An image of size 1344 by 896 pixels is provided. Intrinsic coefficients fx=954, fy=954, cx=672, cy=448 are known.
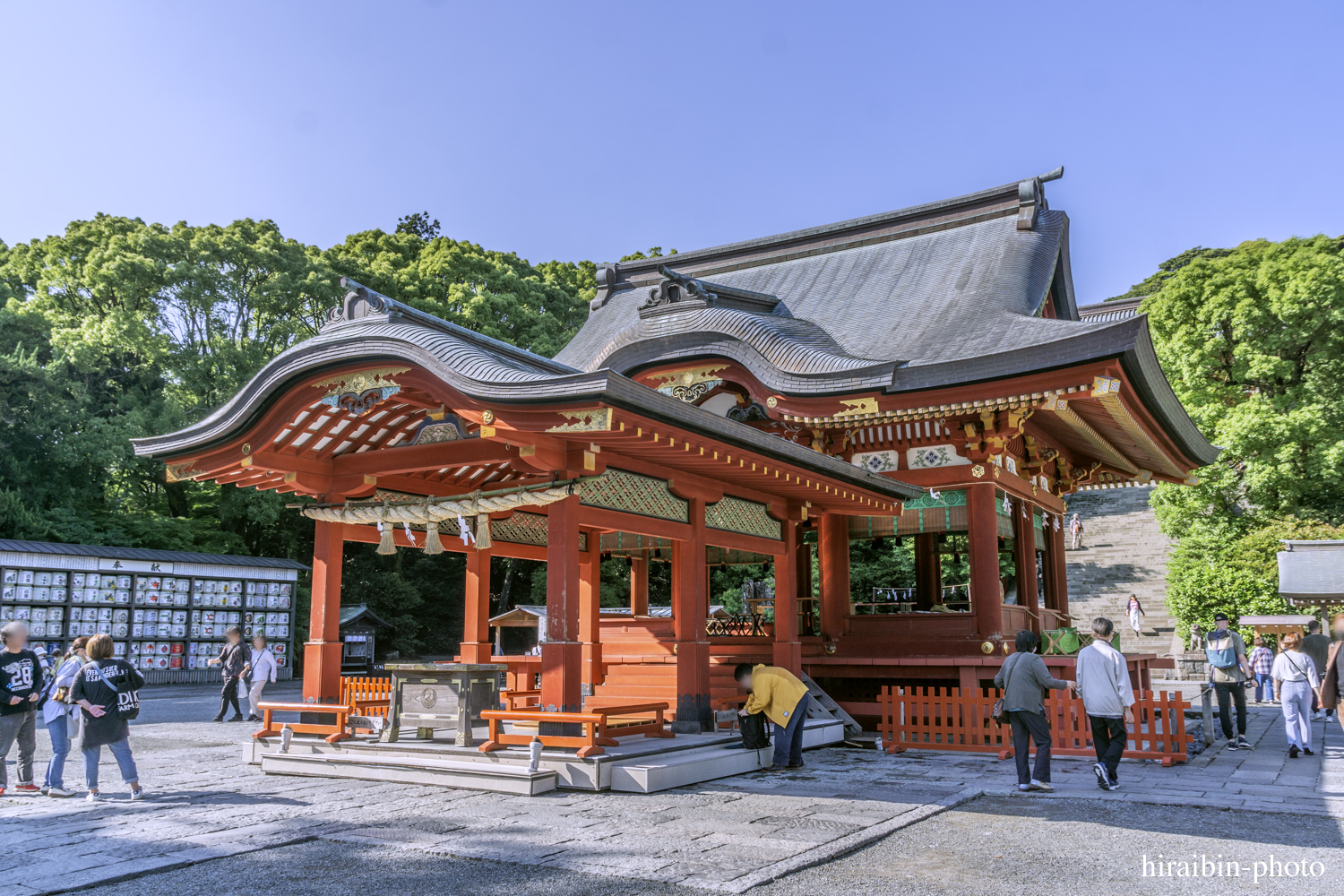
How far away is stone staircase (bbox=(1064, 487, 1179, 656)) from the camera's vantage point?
2652cm

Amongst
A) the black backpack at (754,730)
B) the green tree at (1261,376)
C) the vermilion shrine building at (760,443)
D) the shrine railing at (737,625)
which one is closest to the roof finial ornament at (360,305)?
the vermilion shrine building at (760,443)

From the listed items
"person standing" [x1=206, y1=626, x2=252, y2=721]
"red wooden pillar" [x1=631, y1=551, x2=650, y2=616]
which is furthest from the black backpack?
"person standing" [x1=206, y1=626, x2=252, y2=721]

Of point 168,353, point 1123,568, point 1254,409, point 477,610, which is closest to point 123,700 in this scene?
point 477,610

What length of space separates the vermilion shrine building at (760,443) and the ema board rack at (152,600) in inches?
363

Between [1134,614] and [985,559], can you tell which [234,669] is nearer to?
[985,559]

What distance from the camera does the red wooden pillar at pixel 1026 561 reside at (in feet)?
45.5

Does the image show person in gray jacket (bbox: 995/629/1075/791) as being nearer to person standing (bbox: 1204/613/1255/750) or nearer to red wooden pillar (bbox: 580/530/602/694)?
person standing (bbox: 1204/613/1255/750)

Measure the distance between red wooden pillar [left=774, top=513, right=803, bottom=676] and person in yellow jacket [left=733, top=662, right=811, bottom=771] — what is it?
81.7 inches

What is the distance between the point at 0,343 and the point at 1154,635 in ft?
102

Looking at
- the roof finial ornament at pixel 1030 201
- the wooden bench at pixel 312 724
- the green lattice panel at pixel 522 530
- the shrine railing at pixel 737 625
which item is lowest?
the wooden bench at pixel 312 724

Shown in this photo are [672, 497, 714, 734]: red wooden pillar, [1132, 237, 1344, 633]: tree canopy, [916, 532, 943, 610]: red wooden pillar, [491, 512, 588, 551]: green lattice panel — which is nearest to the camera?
[672, 497, 714, 734]: red wooden pillar

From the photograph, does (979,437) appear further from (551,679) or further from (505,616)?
(505,616)

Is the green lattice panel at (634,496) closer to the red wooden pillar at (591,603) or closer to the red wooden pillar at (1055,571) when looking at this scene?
the red wooden pillar at (591,603)

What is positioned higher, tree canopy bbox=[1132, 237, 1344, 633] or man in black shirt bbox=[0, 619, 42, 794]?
tree canopy bbox=[1132, 237, 1344, 633]
